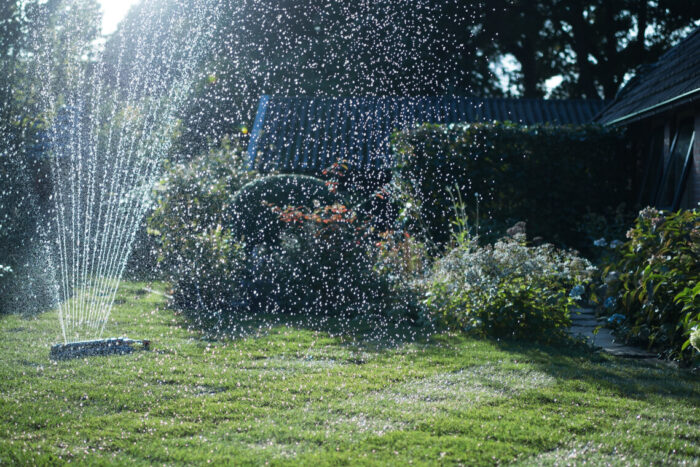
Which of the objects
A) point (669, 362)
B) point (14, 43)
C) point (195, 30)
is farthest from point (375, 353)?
point (195, 30)

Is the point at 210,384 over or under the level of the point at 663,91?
under

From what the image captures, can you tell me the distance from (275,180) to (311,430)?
6.62 m

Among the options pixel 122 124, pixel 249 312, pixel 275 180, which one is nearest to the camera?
pixel 249 312

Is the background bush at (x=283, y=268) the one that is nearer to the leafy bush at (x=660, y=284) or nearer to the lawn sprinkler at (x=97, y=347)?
the lawn sprinkler at (x=97, y=347)

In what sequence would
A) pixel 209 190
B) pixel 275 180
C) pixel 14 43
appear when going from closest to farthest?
1. pixel 275 180
2. pixel 209 190
3. pixel 14 43

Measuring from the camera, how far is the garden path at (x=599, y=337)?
601cm

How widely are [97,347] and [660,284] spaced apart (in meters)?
5.22

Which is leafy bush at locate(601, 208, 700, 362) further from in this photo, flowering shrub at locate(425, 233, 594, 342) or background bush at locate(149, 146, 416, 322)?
background bush at locate(149, 146, 416, 322)

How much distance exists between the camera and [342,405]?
4.30 m

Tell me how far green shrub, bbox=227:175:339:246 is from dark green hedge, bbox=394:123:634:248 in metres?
1.90

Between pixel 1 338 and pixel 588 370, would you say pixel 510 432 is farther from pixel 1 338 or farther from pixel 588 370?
pixel 1 338

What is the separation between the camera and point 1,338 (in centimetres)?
627

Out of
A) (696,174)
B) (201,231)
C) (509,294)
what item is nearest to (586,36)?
(696,174)

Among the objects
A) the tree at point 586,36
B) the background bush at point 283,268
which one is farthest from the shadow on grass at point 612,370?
the tree at point 586,36
